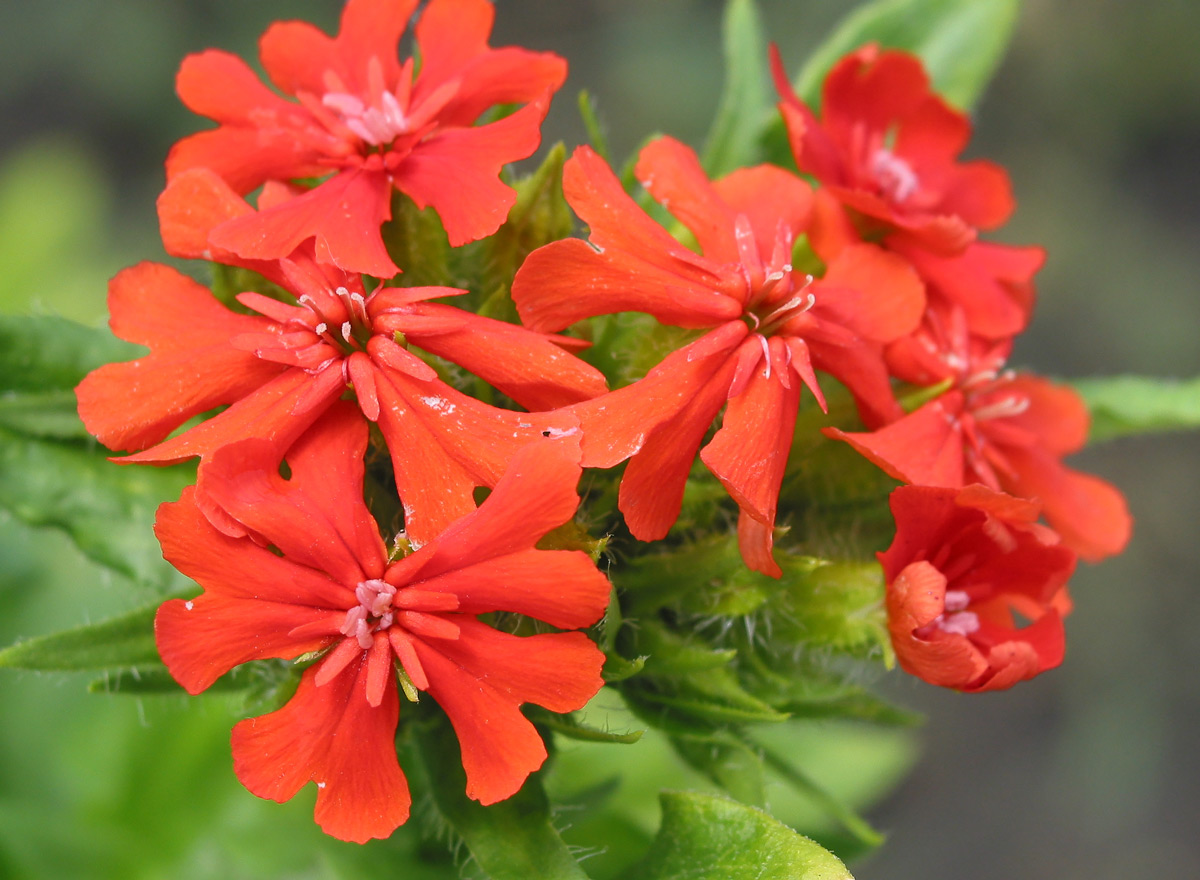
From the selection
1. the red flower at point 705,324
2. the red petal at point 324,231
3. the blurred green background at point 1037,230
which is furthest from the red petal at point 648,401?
the blurred green background at point 1037,230

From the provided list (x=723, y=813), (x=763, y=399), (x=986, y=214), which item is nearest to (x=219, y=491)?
(x=763, y=399)

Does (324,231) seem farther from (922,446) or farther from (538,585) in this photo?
(922,446)

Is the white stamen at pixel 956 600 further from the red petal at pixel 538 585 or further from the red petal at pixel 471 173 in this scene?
the red petal at pixel 471 173

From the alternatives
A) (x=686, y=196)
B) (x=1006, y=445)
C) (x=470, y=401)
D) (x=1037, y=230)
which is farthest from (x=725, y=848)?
(x=1037, y=230)

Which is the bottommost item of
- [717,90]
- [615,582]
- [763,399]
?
[717,90]

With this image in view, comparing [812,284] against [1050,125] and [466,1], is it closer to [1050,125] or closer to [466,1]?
[466,1]

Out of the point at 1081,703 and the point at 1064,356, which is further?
the point at 1064,356
